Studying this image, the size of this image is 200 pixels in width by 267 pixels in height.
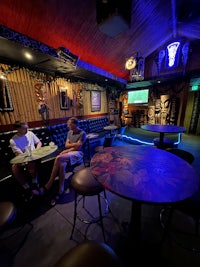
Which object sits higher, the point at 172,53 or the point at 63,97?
the point at 172,53

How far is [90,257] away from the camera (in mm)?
715

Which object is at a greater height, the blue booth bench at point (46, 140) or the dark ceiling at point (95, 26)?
the dark ceiling at point (95, 26)

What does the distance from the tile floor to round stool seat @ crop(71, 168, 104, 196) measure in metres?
0.66

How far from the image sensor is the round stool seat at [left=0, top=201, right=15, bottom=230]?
107 centimetres

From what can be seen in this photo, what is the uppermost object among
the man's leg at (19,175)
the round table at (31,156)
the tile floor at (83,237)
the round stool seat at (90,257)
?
the round table at (31,156)

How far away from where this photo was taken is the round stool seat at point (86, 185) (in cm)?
130

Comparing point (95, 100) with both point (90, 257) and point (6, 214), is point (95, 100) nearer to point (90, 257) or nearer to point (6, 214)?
point (6, 214)

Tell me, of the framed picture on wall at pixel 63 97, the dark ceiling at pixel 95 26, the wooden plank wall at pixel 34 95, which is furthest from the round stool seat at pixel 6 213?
the framed picture on wall at pixel 63 97

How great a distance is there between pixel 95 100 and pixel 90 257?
5.33 metres

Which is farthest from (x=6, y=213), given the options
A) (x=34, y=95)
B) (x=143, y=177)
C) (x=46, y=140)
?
(x=34, y=95)

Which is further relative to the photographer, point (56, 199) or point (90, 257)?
point (56, 199)

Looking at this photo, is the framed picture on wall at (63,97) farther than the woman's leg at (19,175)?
Yes

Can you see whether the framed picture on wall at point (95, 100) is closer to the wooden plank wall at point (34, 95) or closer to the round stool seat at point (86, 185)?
the wooden plank wall at point (34, 95)

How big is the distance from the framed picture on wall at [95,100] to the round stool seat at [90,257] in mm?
4992
